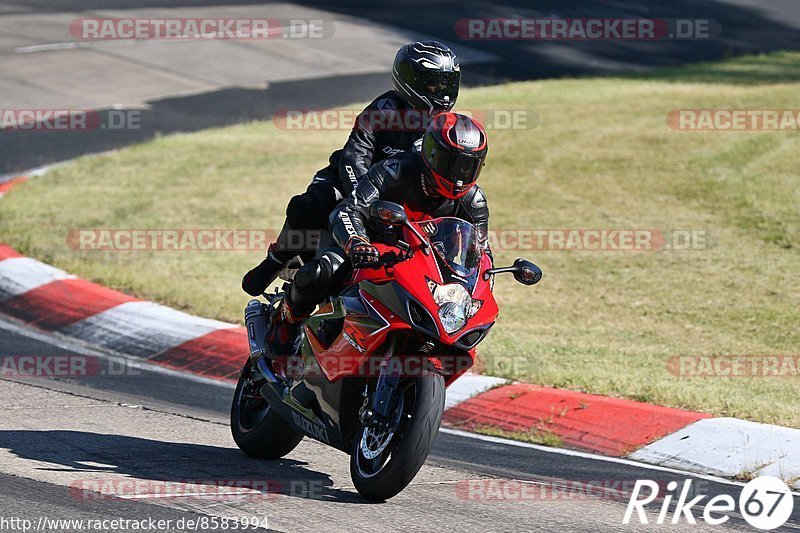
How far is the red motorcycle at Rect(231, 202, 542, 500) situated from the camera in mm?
5746

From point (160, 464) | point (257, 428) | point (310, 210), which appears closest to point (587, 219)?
point (310, 210)

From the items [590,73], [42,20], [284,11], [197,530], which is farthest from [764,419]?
[284,11]

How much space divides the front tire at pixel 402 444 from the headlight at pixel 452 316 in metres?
0.25

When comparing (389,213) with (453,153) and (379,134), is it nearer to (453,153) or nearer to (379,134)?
(453,153)

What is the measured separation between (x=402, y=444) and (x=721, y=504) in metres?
1.74

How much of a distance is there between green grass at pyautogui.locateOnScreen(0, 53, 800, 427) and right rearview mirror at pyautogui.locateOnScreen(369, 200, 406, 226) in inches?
124

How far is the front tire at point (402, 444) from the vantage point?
5703 millimetres

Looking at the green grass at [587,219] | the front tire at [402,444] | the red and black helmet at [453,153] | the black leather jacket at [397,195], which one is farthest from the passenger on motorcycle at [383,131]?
the green grass at [587,219]

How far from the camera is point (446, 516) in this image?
5.85m

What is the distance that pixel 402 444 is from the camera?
5.71 metres

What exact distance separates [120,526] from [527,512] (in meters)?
1.90

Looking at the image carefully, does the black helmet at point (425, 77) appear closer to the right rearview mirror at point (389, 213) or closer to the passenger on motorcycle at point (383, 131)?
the passenger on motorcycle at point (383, 131)

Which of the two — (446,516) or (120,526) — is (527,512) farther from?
(120,526)

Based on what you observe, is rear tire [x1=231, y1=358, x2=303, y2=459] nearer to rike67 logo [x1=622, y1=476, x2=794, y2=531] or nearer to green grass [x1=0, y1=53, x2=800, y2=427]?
rike67 logo [x1=622, y1=476, x2=794, y2=531]
